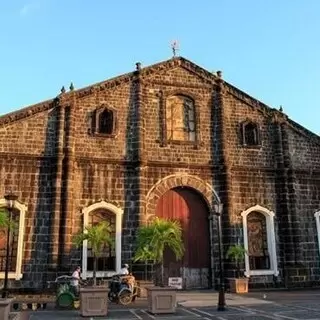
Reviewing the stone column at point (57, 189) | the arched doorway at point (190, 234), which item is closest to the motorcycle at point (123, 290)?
the stone column at point (57, 189)

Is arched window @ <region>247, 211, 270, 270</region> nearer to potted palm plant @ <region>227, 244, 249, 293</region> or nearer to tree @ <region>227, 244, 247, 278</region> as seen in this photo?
tree @ <region>227, 244, 247, 278</region>

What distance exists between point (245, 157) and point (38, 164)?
33.8 feet

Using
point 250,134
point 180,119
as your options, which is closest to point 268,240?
point 250,134

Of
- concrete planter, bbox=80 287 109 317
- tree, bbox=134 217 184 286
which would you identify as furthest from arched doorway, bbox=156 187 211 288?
concrete planter, bbox=80 287 109 317

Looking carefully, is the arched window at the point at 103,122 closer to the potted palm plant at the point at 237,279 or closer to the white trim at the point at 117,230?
the white trim at the point at 117,230

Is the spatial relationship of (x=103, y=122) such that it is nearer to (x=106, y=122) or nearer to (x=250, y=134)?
(x=106, y=122)

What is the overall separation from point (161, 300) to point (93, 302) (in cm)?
209

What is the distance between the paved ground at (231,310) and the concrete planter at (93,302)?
26 centimetres

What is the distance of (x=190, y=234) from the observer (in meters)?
20.7

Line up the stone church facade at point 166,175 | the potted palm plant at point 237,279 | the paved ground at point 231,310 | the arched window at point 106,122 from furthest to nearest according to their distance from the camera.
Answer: the arched window at point 106,122 < the potted palm plant at point 237,279 < the stone church facade at point 166,175 < the paved ground at point 231,310

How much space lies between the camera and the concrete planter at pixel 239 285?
19078 millimetres

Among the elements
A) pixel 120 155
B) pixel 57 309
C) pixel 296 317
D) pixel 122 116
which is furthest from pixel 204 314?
pixel 122 116

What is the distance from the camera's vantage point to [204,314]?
12969 millimetres

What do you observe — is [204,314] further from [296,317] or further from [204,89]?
[204,89]
